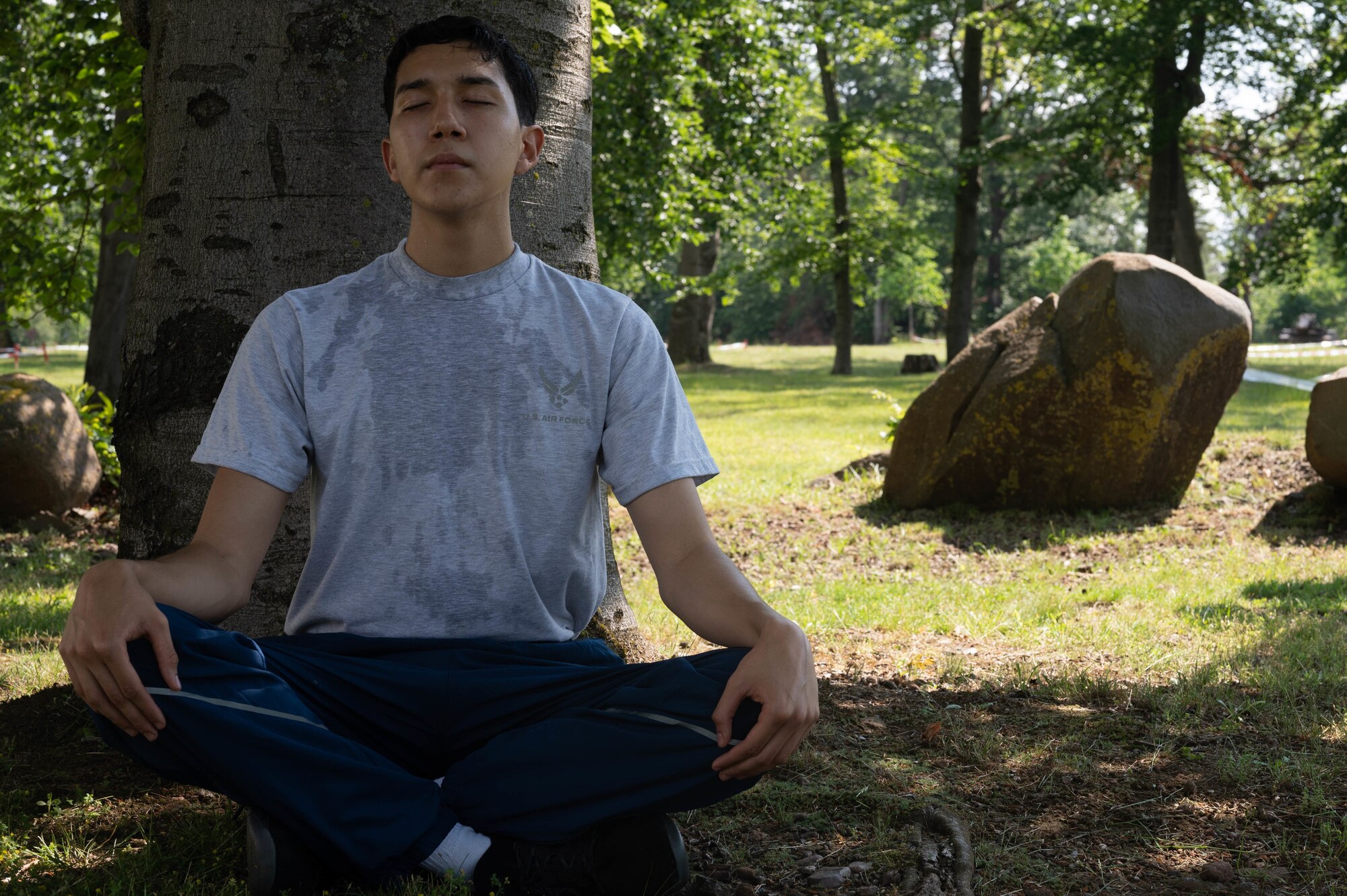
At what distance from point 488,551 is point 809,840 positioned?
3.93 feet

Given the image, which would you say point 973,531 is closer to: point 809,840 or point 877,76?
point 809,840

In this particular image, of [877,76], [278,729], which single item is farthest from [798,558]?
[877,76]

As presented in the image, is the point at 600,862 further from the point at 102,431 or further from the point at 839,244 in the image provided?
the point at 839,244

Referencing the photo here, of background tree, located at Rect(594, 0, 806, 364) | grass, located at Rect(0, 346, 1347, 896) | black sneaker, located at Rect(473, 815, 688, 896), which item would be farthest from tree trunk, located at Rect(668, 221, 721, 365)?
black sneaker, located at Rect(473, 815, 688, 896)

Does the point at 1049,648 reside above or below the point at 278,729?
below

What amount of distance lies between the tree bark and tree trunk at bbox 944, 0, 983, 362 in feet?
10.4

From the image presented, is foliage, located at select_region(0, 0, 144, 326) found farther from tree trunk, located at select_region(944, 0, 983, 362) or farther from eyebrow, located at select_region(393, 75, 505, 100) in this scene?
tree trunk, located at select_region(944, 0, 983, 362)

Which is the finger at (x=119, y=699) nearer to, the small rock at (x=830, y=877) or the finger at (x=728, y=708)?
the finger at (x=728, y=708)

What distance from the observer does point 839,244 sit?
83.3ft

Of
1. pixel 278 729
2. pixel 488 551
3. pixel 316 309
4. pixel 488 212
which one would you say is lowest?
pixel 278 729

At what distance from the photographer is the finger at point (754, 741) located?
2193mm

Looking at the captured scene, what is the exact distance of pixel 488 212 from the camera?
9.17 feet

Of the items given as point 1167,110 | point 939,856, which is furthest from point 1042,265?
point 939,856

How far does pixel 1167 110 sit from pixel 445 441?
1925 cm
